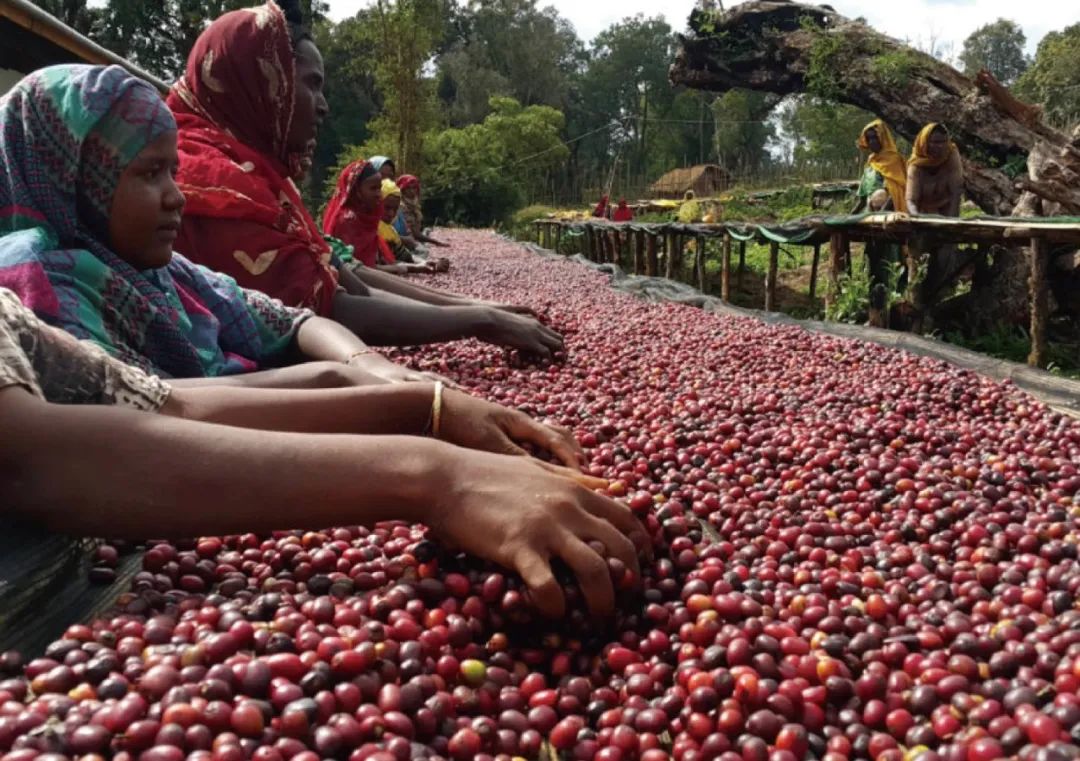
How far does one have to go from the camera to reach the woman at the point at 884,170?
11.3 m

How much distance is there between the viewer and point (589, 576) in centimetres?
152

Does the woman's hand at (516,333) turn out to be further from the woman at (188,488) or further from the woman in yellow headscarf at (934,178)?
the woman in yellow headscarf at (934,178)

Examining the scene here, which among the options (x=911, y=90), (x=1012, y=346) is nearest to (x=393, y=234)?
(x=1012, y=346)

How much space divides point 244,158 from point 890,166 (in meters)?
10.1

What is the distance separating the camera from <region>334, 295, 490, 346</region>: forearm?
410 centimetres

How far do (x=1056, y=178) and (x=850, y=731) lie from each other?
9994 mm

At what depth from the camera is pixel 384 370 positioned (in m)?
2.84

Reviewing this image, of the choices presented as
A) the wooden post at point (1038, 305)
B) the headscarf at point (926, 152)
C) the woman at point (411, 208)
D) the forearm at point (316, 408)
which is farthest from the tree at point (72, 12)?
the forearm at point (316, 408)

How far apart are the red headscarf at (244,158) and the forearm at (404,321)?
0.23 meters

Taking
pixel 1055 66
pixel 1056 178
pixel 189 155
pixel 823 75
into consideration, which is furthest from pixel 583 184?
pixel 189 155

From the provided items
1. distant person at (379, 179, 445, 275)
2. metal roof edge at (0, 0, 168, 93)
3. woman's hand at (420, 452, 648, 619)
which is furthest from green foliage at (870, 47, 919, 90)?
woman's hand at (420, 452, 648, 619)

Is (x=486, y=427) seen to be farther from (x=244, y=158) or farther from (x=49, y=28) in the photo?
(x=49, y=28)

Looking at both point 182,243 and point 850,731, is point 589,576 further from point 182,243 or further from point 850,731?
point 182,243

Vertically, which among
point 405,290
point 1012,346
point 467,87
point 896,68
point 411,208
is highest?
point 467,87
